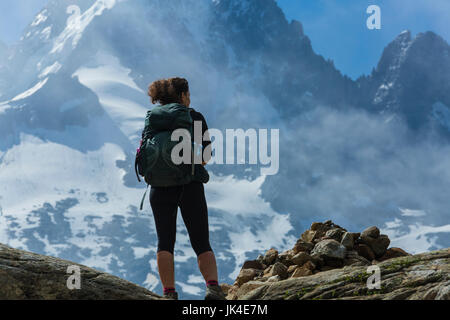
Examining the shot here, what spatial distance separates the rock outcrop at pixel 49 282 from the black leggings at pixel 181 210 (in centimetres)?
81

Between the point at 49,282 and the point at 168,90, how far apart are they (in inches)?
121

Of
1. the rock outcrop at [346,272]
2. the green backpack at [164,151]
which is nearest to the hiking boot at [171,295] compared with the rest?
the rock outcrop at [346,272]

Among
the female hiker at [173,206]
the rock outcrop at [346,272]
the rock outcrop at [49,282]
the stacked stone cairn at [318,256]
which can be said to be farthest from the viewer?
the stacked stone cairn at [318,256]

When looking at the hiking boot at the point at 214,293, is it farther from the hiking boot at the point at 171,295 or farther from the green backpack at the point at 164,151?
the green backpack at the point at 164,151

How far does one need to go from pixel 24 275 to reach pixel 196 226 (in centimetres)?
228

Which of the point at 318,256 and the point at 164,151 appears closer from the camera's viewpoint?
the point at 164,151

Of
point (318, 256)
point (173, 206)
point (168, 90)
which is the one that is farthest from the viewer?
point (318, 256)

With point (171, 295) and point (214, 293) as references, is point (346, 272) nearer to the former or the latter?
point (214, 293)

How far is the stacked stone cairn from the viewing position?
9430 mm

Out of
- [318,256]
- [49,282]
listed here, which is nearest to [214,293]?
[49,282]

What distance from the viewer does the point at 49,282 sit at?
6.26 meters

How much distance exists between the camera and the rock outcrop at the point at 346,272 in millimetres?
6219
